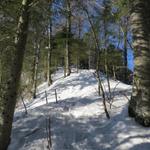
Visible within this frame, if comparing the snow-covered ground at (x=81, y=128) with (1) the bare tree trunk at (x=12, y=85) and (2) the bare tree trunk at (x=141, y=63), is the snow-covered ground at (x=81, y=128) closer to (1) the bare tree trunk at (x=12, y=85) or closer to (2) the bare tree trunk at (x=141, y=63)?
(2) the bare tree trunk at (x=141, y=63)

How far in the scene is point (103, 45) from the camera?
16047mm

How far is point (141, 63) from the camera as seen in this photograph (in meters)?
9.30

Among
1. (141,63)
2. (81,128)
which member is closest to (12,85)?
(81,128)

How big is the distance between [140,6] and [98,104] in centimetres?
371

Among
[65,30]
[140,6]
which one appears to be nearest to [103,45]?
[140,6]

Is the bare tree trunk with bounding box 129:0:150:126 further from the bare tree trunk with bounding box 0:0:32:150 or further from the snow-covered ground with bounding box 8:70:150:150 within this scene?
the bare tree trunk with bounding box 0:0:32:150

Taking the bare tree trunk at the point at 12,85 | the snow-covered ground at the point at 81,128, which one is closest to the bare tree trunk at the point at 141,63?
the snow-covered ground at the point at 81,128

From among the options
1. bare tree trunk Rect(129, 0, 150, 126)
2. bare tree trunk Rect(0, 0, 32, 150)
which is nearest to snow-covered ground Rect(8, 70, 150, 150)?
bare tree trunk Rect(129, 0, 150, 126)

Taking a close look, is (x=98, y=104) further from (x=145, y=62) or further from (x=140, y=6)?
(x=140, y=6)

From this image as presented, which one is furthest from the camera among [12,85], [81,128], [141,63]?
[81,128]

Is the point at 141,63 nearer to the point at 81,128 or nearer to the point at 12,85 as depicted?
the point at 81,128

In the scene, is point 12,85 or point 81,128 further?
point 81,128

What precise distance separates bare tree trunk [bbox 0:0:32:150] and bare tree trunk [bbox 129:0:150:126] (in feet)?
10.0

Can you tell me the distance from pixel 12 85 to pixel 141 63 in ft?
11.5
